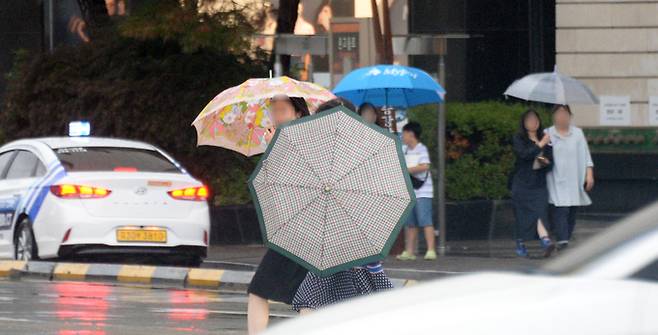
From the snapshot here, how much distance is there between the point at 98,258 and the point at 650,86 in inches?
337

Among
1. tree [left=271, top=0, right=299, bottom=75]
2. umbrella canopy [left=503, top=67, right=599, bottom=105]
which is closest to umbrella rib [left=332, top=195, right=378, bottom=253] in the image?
umbrella canopy [left=503, top=67, right=599, bottom=105]

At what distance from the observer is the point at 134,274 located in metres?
14.5

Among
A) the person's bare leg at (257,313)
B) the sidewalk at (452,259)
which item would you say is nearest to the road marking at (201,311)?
the sidewalk at (452,259)

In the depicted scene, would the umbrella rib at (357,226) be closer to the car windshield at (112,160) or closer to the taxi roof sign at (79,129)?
the car windshield at (112,160)

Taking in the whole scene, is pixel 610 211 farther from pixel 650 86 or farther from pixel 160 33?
pixel 160 33

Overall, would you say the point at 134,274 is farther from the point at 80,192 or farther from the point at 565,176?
the point at 565,176

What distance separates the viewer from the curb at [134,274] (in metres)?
13.9

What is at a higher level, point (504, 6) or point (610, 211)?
point (504, 6)

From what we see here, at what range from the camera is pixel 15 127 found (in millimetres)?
21234

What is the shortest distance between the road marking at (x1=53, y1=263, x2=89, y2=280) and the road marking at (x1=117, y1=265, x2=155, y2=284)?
0.40 meters

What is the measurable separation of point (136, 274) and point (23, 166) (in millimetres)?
2061

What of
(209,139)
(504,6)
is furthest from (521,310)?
(504,6)

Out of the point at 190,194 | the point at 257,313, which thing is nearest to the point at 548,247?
the point at 190,194

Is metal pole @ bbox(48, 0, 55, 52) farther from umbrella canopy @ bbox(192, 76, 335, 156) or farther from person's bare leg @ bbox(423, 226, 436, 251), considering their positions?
umbrella canopy @ bbox(192, 76, 335, 156)
